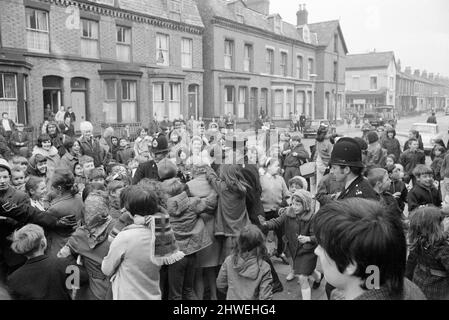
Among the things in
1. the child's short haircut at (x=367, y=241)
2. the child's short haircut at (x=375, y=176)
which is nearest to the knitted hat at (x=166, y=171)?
the child's short haircut at (x=375, y=176)

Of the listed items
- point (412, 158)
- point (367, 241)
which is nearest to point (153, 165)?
point (367, 241)

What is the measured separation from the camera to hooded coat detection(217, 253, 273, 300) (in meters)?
3.59

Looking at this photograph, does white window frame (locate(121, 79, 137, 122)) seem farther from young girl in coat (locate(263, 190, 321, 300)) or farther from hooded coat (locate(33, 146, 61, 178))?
young girl in coat (locate(263, 190, 321, 300))

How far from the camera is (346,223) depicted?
1747mm

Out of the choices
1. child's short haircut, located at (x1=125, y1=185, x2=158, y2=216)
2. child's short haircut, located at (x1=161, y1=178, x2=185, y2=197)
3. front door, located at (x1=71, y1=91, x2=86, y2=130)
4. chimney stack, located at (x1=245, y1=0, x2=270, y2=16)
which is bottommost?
child's short haircut, located at (x1=161, y1=178, x2=185, y2=197)

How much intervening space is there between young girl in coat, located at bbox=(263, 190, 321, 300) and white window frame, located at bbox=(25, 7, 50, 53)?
15.4 meters

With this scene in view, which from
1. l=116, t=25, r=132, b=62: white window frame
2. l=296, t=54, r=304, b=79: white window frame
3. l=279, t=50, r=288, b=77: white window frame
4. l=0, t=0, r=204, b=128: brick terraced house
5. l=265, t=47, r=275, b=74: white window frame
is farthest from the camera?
l=296, t=54, r=304, b=79: white window frame

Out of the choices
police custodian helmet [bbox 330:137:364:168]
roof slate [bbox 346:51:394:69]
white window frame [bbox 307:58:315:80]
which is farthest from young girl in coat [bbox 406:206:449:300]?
roof slate [bbox 346:51:394:69]

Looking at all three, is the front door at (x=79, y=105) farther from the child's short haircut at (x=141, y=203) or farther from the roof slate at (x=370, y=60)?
the roof slate at (x=370, y=60)

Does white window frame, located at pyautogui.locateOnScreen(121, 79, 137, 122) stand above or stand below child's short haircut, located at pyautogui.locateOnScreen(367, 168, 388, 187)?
above

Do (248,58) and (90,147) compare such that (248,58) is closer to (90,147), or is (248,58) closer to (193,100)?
(193,100)

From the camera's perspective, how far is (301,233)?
4.53 metres

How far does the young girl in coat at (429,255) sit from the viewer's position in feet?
10.9
